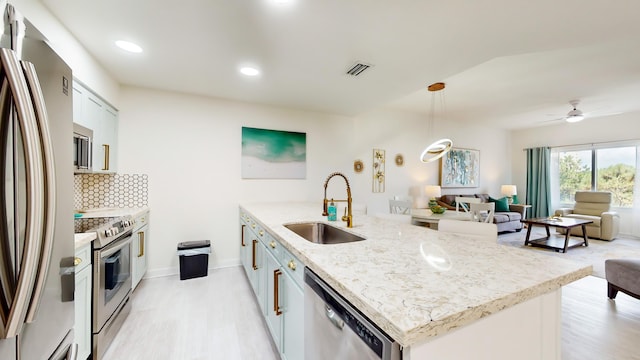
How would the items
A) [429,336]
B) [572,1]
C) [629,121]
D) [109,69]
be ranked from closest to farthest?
[429,336] < [572,1] < [109,69] < [629,121]

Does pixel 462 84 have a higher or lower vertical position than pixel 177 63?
higher

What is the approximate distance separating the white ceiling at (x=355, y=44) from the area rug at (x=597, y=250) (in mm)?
2641

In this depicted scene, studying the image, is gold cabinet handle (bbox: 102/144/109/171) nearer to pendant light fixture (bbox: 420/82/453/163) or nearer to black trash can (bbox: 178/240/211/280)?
black trash can (bbox: 178/240/211/280)

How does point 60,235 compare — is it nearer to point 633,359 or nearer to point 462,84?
point 633,359

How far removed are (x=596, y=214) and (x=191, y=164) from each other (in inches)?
320

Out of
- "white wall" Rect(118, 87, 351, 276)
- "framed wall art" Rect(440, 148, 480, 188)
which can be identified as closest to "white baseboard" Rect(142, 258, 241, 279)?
"white wall" Rect(118, 87, 351, 276)

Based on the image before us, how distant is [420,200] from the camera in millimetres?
5598

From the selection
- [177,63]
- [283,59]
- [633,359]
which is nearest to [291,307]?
[283,59]

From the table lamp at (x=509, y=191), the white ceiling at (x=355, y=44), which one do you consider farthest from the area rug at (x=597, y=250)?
the white ceiling at (x=355, y=44)

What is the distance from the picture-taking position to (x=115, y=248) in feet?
6.40

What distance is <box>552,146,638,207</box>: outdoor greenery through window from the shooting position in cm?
561

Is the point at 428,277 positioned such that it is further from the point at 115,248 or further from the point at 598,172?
the point at 598,172

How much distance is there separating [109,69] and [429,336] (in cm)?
371

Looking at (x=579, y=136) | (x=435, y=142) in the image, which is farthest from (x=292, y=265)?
(x=579, y=136)
